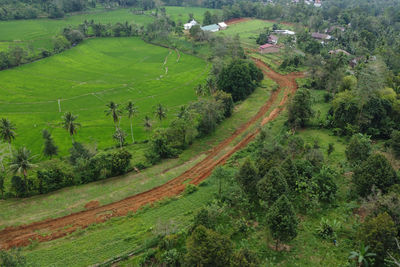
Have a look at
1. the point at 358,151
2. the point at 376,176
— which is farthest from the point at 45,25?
the point at 376,176

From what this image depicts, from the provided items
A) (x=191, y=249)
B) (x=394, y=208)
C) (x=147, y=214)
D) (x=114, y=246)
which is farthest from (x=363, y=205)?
(x=114, y=246)

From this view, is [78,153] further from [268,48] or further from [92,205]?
[268,48]

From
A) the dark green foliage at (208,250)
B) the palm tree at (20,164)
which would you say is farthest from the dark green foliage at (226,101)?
the dark green foliage at (208,250)

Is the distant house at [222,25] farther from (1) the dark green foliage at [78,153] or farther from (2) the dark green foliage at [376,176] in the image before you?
(2) the dark green foliage at [376,176]

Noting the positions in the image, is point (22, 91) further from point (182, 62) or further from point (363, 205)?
point (363, 205)

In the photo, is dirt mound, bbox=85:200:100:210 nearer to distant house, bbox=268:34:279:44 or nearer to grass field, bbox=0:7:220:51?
Result: grass field, bbox=0:7:220:51

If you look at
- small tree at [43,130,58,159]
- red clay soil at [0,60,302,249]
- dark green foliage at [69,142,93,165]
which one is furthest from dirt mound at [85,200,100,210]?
small tree at [43,130,58,159]

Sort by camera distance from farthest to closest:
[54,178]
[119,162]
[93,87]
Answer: [93,87]
[119,162]
[54,178]
